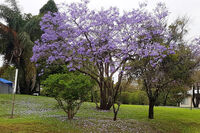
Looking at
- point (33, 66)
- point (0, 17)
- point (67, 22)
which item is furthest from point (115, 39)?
point (0, 17)

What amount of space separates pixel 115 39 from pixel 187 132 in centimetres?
561

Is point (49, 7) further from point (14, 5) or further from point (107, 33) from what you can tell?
point (107, 33)

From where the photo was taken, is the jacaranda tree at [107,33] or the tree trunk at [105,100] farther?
the tree trunk at [105,100]

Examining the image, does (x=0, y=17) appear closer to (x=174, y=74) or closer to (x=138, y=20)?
(x=138, y=20)

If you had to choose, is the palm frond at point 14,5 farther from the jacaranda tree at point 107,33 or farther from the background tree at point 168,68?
the background tree at point 168,68

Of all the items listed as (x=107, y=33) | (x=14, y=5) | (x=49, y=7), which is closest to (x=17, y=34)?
(x=14, y=5)

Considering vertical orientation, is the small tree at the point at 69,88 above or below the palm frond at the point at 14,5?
below

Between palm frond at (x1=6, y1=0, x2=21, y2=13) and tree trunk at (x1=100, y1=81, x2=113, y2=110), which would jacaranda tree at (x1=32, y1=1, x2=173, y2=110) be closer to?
tree trunk at (x1=100, y1=81, x2=113, y2=110)

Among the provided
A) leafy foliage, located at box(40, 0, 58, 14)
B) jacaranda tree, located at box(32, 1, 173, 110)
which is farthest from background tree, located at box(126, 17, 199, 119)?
leafy foliage, located at box(40, 0, 58, 14)

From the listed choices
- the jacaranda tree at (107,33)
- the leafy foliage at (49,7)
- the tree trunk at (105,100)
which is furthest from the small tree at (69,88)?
the leafy foliage at (49,7)

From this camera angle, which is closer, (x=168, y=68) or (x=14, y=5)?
(x=168, y=68)

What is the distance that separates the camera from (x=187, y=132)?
1106 centimetres

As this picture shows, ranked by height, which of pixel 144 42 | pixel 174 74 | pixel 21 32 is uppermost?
pixel 21 32

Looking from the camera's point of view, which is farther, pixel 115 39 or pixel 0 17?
pixel 0 17
